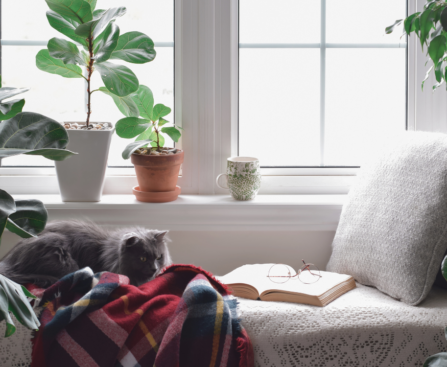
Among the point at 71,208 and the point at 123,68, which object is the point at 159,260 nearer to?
the point at 71,208

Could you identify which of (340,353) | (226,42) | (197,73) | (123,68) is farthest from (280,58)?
(340,353)

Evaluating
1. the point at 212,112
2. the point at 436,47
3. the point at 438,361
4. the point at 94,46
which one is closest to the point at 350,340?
the point at 438,361

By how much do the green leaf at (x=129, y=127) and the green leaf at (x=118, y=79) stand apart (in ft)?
0.38

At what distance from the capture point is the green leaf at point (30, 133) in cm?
63

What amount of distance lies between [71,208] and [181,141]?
50cm

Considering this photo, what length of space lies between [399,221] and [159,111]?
0.93 meters

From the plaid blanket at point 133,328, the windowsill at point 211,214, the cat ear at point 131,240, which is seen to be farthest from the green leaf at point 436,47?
the cat ear at point 131,240

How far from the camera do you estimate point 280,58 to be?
5.82 feet

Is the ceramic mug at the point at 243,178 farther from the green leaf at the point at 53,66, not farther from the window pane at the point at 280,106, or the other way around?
the green leaf at the point at 53,66

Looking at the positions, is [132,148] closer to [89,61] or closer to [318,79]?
[89,61]

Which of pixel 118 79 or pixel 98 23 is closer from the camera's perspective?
pixel 98 23

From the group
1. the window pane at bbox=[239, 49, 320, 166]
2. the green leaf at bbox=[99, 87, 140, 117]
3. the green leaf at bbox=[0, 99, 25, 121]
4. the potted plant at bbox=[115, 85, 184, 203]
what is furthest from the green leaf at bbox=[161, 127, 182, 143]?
the green leaf at bbox=[0, 99, 25, 121]

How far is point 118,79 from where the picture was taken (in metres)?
1.46

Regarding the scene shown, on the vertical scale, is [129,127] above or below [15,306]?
above
